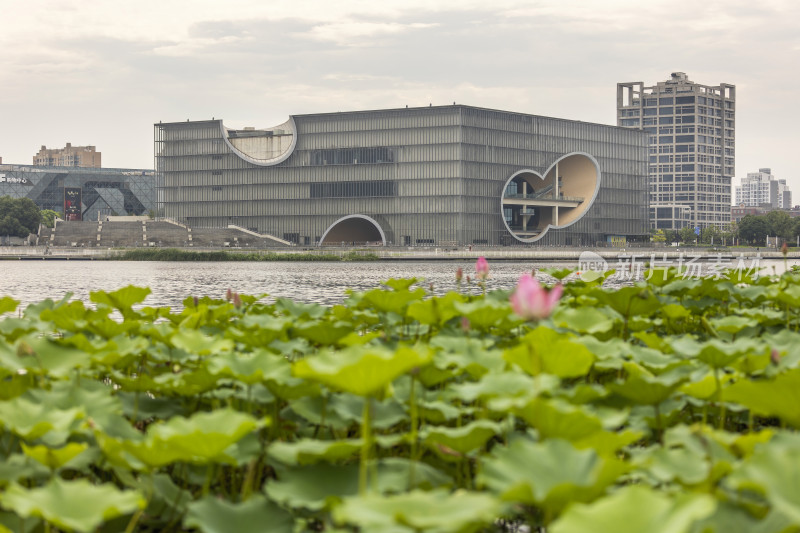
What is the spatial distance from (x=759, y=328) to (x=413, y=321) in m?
2.32

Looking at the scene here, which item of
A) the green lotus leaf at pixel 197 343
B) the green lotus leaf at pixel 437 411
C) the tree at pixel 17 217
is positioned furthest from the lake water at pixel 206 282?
the tree at pixel 17 217

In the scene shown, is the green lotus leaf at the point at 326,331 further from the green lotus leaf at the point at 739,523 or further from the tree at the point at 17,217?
the tree at the point at 17,217

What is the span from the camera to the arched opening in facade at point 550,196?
110m

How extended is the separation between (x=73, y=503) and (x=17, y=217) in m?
135

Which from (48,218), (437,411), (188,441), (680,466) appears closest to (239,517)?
(188,441)

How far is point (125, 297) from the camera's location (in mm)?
5492

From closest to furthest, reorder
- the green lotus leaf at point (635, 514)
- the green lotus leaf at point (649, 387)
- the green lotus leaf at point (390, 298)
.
→ the green lotus leaf at point (635, 514)
the green lotus leaf at point (649, 387)
the green lotus leaf at point (390, 298)

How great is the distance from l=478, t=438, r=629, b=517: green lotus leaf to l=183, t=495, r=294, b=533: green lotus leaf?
0.67 meters

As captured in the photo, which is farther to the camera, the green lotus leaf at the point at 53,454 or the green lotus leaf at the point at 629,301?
the green lotus leaf at the point at 629,301

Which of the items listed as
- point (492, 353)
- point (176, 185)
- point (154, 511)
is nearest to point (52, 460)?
point (154, 511)

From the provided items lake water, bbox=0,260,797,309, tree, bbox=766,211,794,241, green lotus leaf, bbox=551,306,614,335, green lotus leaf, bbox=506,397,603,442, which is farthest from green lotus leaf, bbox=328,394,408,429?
tree, bbox=766,211,794,241

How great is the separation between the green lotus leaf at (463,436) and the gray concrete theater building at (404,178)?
98563 millimetres

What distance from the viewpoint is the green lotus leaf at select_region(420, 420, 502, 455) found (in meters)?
2.88

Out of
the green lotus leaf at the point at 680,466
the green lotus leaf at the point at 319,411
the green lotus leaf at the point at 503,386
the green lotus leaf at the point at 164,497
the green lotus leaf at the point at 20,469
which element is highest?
the green lotus leaf at the point at 503,386
